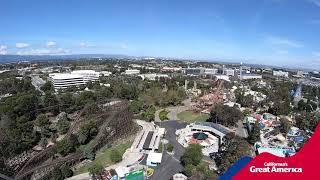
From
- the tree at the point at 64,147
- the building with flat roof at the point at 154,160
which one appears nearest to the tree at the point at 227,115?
the building with flat roof at the point at 154,160

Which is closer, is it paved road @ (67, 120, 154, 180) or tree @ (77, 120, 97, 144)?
paved road @ (67, 120, 154, 180)

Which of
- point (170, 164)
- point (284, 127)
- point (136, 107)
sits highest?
point (136, 107)

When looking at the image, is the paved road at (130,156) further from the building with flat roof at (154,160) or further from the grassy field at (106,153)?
the building with flat roof at (154,160)

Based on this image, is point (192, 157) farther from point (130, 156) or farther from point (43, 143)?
point (43, 143)

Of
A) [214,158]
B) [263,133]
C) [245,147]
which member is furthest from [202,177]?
[263,133]

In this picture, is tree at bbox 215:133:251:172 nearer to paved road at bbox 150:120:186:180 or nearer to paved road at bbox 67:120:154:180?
paved road at bbox 150:120:186:180

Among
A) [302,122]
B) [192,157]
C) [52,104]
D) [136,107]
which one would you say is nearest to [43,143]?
[52,104]

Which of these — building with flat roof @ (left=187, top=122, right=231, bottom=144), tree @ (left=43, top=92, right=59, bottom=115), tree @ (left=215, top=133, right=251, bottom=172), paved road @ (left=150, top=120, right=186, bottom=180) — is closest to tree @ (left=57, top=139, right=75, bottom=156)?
paved road @ (left=150, top=120, right=186, bottom=180)
